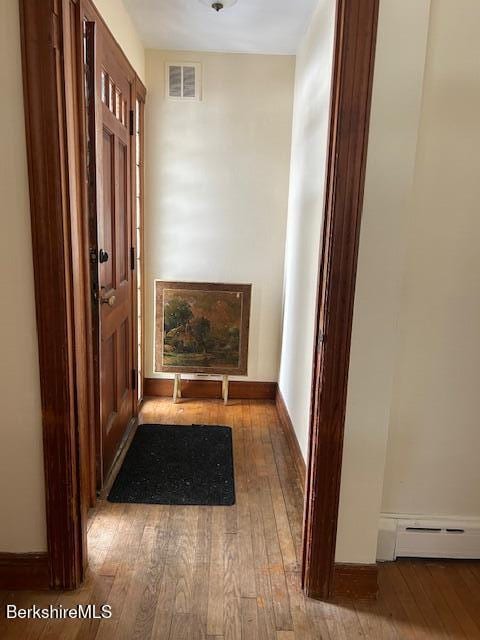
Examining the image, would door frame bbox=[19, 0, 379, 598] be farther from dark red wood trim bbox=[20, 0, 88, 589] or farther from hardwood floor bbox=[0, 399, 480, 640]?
hardwood floor bbox=[0, 399, 480, 640]

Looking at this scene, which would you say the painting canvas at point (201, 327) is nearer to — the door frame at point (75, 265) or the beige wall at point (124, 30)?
the beige wall at point (124, 30)

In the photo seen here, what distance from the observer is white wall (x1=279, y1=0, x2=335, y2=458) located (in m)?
2.14

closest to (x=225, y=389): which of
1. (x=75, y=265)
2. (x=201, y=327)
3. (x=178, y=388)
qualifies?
(x=178, y=388)

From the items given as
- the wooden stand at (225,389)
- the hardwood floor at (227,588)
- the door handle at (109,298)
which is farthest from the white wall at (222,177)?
the hardwood floor at (227,588)

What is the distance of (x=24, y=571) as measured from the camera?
1619 millimetres

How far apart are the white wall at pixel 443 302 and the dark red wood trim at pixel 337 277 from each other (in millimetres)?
278

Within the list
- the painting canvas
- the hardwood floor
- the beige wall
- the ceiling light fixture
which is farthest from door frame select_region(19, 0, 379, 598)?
the painting canvas

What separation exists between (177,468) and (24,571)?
3.15 feet

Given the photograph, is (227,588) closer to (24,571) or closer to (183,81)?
(24,571)

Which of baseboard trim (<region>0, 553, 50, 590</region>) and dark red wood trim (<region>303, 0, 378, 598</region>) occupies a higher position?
dark red wood trim (<region>303, 0, 378, 598</region>)

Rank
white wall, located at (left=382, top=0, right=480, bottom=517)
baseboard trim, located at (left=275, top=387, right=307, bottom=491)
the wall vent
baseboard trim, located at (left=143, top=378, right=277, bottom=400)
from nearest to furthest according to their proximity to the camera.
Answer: white wall, located at (left=382, top=0, right=480, bottom=517) → baseboard trim, located at (left=275, top=387, right=307, bottom=491) → the wall vent → baseboard trim, located at (left=143, top=378, right=277, bottom=400)

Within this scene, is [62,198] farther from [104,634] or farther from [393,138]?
[104,634]

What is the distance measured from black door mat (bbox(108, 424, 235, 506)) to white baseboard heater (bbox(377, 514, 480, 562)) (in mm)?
729

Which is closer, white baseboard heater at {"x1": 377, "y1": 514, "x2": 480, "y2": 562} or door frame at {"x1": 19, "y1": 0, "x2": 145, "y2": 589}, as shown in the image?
door frame at {"x1": 19, "y1": 0, "x2": 145, "y2": 589}
